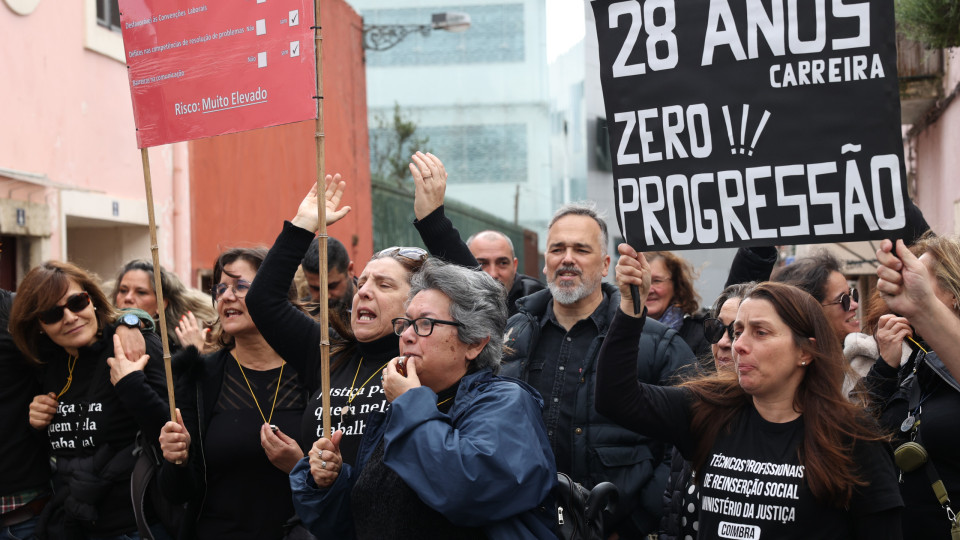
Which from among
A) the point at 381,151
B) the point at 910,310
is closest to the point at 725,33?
the point at 910,310

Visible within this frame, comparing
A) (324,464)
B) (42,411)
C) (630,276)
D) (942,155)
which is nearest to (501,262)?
(42,411)

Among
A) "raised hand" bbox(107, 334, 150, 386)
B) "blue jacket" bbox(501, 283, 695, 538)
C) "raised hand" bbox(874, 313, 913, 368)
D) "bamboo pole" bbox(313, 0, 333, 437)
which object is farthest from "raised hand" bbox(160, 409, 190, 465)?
"raised hand" bbox(874, 313, 913, 368)

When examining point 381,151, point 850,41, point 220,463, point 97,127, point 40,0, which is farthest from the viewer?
point 381,151

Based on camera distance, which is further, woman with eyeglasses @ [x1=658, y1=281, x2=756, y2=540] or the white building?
the white building

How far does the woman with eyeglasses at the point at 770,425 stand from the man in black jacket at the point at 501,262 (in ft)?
10.8

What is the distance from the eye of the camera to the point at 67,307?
17.2 ft

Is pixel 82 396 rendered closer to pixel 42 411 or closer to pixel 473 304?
pixel 42 411

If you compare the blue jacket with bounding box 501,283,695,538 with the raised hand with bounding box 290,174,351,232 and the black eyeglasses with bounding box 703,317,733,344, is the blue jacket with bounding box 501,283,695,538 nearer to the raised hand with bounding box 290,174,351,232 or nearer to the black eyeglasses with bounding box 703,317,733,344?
the black eyeglasses with bounding box 703,317,733,344

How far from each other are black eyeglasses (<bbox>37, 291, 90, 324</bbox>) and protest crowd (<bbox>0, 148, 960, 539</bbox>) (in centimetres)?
1

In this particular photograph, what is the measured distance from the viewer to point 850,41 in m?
3.66

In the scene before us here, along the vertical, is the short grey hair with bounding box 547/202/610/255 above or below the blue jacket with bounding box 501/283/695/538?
above

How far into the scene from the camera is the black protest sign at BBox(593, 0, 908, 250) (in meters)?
3.62

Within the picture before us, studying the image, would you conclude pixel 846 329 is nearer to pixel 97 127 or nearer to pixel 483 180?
pixel 97 127

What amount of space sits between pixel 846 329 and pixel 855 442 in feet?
6.91
